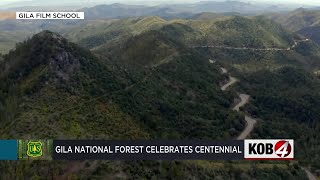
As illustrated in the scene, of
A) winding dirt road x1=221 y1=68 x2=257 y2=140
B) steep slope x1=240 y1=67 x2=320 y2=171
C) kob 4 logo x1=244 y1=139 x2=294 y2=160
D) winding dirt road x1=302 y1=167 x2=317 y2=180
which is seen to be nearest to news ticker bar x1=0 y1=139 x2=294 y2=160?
kob 4 logo x1=244 y1=139 x2=294 y2=160

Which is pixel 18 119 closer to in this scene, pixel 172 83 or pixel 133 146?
pixel 133 146

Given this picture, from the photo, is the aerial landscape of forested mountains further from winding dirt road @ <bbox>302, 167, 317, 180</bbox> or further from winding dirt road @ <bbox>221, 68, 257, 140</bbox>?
winding dirt road @ <bbox>221, 68, 257, 140</bbox>

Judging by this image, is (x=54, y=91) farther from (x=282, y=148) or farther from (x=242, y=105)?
(x=242, y=105)

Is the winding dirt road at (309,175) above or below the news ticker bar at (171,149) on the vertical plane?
below

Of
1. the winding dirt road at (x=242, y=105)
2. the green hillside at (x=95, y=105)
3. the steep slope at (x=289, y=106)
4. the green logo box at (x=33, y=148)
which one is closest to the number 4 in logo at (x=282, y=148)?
the green hillside at (x=95, y=105)

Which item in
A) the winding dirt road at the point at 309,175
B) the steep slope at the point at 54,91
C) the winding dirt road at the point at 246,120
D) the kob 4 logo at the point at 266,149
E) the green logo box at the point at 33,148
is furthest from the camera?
the winding dirt road at the point at 246,120

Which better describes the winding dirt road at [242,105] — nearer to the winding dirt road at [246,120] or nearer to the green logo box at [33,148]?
the winding dirt road at [246,120]

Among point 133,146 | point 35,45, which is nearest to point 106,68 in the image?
point 35,45

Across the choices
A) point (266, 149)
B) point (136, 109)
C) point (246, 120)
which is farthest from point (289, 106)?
point (266, 149)
